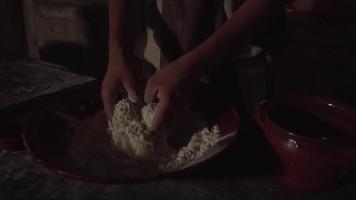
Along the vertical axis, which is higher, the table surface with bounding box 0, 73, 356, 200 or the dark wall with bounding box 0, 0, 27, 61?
the table surface with bounding box 0, 73, 356, 200

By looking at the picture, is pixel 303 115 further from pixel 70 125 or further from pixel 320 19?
pixel 320 19

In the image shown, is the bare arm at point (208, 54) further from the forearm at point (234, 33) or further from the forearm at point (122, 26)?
the forearm at point (122, 26)

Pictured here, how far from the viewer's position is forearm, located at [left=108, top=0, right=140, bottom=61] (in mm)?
1211

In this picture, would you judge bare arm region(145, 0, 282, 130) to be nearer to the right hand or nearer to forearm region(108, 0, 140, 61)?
the right hand

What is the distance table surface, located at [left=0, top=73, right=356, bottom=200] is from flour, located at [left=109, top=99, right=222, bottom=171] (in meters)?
0.04

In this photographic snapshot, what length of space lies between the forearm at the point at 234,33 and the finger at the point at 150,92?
0.12m

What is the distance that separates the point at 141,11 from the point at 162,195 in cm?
72

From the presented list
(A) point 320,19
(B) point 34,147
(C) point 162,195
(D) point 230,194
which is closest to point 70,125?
(B) point 34,147

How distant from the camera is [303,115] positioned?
990 millimetres

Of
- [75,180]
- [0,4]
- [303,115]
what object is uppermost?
[303,115]

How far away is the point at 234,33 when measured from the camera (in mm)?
1103

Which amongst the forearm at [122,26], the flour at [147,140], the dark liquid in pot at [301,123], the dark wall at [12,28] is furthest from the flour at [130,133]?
the dark wall at [12,28]

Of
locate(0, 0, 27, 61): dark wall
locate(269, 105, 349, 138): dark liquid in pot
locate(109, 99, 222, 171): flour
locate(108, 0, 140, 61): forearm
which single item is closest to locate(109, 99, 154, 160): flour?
locate(109, 99, 222, 171): flour

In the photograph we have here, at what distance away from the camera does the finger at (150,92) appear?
1011 mm
